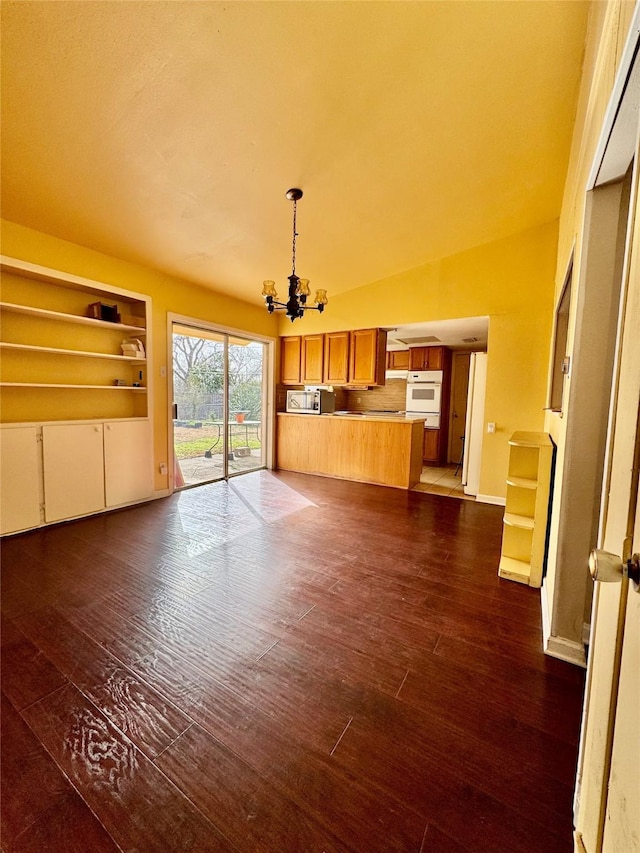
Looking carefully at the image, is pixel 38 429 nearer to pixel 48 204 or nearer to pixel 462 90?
pixel 48 204

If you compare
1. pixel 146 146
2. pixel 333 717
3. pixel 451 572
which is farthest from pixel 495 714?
Result: pixel 146 146

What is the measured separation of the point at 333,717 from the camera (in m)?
1.33

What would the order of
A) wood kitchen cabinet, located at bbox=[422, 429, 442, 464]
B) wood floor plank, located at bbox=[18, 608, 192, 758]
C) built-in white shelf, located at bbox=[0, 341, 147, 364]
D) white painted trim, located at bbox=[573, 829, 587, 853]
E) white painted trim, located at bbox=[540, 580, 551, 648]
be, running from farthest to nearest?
wood kitchen cabinet, located at bbox=[422, 429, 442, 464], built-in white shelf, located at bbox=[0, 341, 147, 364], white painted trim, located at bbox=[540, 580, 551, 648], wood floor plank, located at bbox=[18, 608, 192, 758], white painted trim, located at bbox=[573, 829, 587, 853]

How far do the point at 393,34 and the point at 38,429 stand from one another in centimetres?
374

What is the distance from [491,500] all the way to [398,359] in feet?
10.8

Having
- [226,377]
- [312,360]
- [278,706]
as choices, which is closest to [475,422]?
[312,360]

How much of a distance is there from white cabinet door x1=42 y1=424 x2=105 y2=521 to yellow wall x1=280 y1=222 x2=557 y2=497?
4063 millimetres

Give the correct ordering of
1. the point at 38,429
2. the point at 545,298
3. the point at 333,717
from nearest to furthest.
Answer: the point at 333,717, the point at 38,429, the point at 545,298

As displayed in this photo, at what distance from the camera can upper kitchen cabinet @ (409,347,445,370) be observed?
237 inches

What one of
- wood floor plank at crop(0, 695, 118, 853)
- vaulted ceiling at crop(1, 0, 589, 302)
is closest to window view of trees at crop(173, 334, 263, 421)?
vaulted ceiling at crop(1, 0, 589, 302)

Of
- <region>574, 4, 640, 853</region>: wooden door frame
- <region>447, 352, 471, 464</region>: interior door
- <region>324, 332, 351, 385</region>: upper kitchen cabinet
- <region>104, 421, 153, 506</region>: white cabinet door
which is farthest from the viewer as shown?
<region>447, 352, 471, 464</region>: interior door

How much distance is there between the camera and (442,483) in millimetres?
5090

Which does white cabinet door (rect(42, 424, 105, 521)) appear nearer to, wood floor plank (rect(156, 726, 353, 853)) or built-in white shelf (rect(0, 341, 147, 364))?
built-in white shelf (rect(0, 341, 147, 364))

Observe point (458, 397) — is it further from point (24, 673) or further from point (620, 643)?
point (24, 673)
